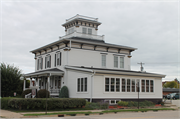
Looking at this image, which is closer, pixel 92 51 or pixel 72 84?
pixel 72 84

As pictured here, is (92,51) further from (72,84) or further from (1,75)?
(1,75)

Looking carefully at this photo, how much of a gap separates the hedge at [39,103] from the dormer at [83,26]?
17.9 m

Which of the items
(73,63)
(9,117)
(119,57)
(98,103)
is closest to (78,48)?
(73,63)

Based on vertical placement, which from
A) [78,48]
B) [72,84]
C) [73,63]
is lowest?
[72,84]

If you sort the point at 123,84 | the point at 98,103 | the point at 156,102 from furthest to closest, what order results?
the point at 156,102, the point at 123,84, the point at 98,103

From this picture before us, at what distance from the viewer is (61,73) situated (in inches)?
1262

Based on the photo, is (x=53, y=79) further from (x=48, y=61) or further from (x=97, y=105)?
(x=97, y=105)

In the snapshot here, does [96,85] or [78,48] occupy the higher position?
[78,48]

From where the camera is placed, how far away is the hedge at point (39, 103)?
20328 millimetres

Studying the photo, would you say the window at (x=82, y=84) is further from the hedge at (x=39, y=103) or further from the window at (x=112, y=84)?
the hedge at (x=39, y=103)

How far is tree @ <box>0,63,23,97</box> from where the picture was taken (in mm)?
34912

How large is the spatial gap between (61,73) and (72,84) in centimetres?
276

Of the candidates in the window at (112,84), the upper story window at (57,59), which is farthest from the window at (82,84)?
the upper story window at (57,59)

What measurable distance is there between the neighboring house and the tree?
8.51 ft
